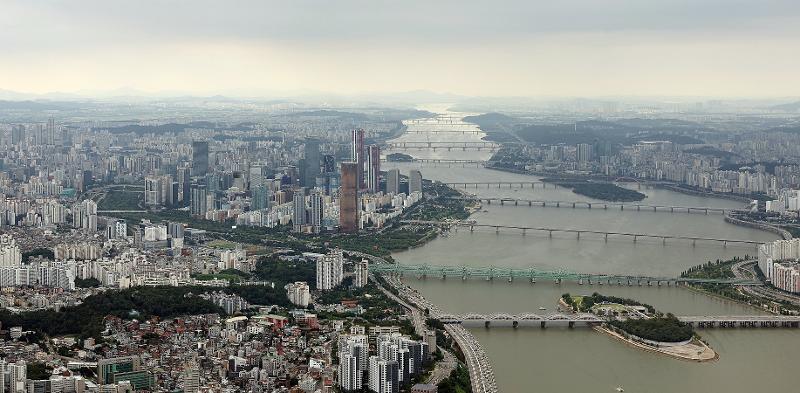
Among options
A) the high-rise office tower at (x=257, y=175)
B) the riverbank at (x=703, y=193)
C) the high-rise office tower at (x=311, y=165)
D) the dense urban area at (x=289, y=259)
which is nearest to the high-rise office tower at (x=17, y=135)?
the dense urban area at (x=289, y=259)

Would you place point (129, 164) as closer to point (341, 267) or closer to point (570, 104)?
point (341, 267)

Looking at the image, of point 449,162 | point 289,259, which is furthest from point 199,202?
point 449,162

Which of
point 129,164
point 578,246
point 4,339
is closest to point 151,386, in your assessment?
point 4,339

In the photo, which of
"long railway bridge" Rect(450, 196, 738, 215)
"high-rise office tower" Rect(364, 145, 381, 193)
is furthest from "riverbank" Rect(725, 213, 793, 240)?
"high-rise office tower" Rect(364, 145, 381, 193)

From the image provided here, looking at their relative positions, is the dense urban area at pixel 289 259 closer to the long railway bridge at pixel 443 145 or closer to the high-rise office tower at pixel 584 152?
the high-rise office tower at pixel 584 152

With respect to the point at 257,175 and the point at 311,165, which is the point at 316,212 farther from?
the point at 311,165

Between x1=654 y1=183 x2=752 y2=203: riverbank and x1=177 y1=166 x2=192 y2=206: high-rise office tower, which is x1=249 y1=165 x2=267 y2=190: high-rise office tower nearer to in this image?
x1=177 y1=166 x2=192 y2=206: high-rise office tower
